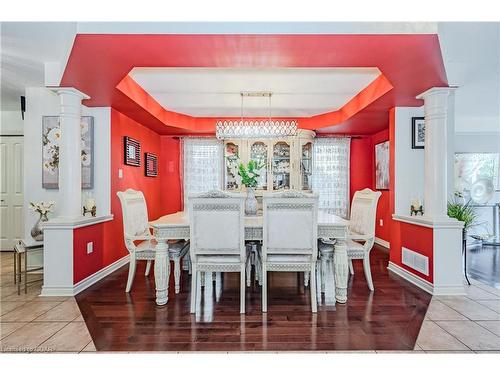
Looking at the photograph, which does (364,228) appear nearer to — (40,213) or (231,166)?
(231,166)

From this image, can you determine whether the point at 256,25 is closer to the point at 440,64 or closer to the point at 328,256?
the point at 440,64

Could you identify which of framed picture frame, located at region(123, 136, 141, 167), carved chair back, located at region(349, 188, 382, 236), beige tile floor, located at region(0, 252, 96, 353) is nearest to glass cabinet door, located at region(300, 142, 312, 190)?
carved chair back, located at region(349, 188, 382, 236)

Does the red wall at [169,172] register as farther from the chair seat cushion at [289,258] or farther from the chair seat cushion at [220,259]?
the chair seat cushion at [289,258]

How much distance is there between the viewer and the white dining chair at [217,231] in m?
Result: 2.39

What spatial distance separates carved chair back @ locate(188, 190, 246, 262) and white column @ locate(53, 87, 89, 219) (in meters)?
1.43

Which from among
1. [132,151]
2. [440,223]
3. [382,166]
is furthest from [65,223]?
[382,166]

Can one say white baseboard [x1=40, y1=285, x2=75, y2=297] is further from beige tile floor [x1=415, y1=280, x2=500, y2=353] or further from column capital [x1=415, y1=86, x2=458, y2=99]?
column capital [x1=415, y1=86, x2=458, y2=99]

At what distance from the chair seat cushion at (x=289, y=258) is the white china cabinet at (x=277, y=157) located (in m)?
2.78

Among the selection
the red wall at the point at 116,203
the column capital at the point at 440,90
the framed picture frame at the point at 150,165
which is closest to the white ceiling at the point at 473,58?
the column capital at the point at 440,90

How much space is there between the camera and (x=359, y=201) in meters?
3.27

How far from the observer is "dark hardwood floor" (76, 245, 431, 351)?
1962 mm

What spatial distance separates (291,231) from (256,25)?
4.98 ft

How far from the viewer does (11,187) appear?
4.74 m

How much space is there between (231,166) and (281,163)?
882mm
